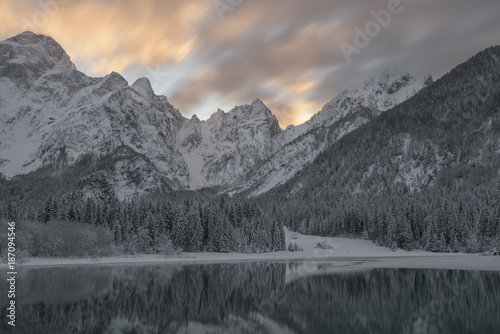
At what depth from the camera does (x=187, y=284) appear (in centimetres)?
5272

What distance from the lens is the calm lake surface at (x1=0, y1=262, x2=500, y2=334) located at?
2869 centimetres

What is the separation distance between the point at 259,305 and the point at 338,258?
79.4m

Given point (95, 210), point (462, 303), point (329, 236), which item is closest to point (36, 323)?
point (462, 303)

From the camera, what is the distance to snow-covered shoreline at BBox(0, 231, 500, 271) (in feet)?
271

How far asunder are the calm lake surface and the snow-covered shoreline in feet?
92.0

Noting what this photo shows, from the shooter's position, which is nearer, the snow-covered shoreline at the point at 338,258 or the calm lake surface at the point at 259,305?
the calm lake surface at the point at 259,305

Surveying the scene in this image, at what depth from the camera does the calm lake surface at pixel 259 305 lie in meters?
28.7

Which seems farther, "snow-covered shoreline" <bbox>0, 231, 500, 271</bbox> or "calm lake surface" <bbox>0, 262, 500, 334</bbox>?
"snow-covered shoreline" <bbox>0, 231, 500, 271</bbox>

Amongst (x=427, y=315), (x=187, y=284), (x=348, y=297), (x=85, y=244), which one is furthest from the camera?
(x=85, y=244)

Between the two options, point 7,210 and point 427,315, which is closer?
point 427,315

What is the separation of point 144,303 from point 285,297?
1346cm

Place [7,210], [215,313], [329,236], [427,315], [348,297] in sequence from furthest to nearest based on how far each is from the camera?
1. [329,236]
2. [7,210]
3. [348,297]
4. [215,313]
5. [427,315]

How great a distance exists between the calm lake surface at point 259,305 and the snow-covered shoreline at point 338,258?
28.0 metres

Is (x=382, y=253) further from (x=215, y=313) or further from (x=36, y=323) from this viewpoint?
(x=36, y=323)
